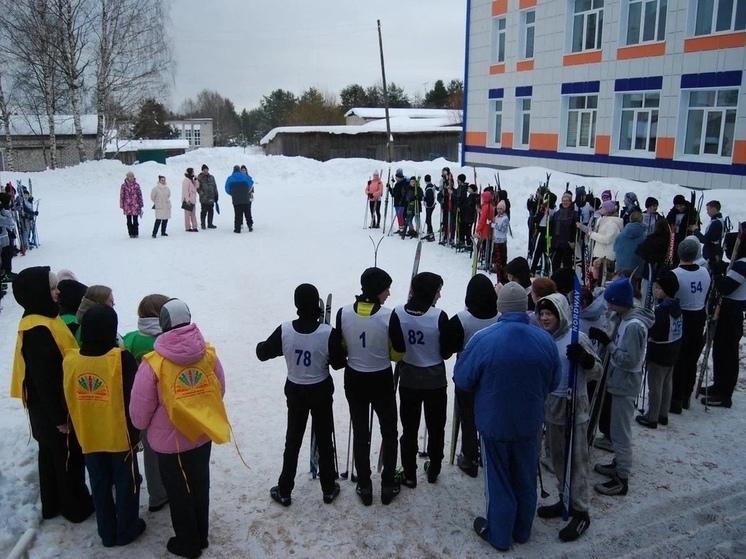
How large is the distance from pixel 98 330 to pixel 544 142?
65.5 ft

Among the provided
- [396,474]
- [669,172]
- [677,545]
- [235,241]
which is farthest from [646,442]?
[669,172]

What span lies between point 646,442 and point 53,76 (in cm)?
2943

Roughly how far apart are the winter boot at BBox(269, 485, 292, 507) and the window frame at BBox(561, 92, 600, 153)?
1756cm

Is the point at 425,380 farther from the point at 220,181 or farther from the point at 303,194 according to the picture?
the point at 220,181

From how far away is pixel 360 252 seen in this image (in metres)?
13.0

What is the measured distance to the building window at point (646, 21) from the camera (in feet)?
55.1

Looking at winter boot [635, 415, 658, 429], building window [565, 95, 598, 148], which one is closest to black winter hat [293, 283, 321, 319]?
winter boot [635, 415, 658, 429]

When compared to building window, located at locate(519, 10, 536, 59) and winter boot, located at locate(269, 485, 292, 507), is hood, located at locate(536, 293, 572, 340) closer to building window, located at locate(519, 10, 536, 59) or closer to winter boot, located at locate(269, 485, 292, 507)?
winter boot, located at locate(269, 485, 292, 507)

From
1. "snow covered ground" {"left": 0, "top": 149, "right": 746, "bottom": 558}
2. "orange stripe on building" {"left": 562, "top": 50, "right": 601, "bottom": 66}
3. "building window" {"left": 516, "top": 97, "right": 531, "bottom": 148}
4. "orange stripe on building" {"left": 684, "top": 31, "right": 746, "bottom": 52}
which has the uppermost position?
"orange stripe on building" {"left": 562, "top": 50, "right": 601, "bottom": 66}

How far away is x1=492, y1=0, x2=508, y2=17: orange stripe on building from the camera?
22.5m

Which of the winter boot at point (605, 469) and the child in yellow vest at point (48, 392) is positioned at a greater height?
the child in yellow vest at point (48, 392)

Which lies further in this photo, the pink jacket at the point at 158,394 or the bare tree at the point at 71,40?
the bare tree at the point at 71,40

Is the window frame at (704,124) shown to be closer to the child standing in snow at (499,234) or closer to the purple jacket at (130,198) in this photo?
the child standing in snow at (499,234)

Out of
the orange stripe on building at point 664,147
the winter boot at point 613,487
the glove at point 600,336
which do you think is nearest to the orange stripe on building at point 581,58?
the orange stripe on building at point 664,147
